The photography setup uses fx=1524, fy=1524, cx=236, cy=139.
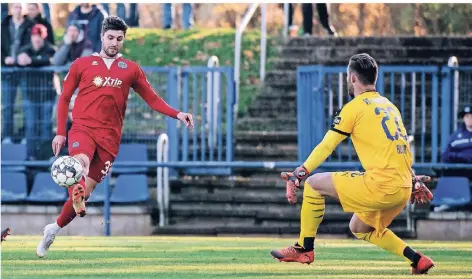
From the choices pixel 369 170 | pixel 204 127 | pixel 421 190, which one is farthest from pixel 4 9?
pixel 369 170

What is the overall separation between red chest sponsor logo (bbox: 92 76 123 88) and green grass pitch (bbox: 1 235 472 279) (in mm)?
1526

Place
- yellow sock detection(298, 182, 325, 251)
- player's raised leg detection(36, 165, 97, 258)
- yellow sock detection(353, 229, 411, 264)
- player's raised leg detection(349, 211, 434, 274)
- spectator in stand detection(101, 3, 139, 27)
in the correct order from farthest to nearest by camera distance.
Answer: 1. spectator in stand detection(101, 3, 139, 27)
2. player's raised leg detection(36, 165, 97, 258)
3. yellow sock detection(298, 182, 325, 251)
4. yellow sock detection(353, 229, 411, 264)
5. player's raised leg detection(349, 211, 434, 274)

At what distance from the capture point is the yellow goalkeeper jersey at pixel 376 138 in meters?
11.5

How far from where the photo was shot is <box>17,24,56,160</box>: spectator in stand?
2100cm

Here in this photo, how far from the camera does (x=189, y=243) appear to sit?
→ 16.2 meters

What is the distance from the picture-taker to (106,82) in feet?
44.3

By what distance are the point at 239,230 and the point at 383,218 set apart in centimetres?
823

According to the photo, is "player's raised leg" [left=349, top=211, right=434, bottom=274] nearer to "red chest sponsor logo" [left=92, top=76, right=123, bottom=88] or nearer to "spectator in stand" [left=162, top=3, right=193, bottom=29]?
"red chest sponsor logo" [left=92, top=76, right=123, bottom=88]

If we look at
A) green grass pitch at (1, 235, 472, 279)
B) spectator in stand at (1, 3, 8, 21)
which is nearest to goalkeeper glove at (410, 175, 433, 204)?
green grass pitch at (1, 235, 472, 279)

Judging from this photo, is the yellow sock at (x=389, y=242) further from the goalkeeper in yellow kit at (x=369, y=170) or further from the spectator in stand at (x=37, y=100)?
the spectator in stand at (x=37, y=100)

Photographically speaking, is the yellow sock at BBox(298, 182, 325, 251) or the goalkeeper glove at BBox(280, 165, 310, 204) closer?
the goalkeeper glove at BBox(280, 165, 310, 204)

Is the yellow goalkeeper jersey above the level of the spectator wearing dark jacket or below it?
above

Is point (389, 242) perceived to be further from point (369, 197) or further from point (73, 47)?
point (73, 47)

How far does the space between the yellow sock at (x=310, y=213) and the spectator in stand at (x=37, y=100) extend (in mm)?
9482
